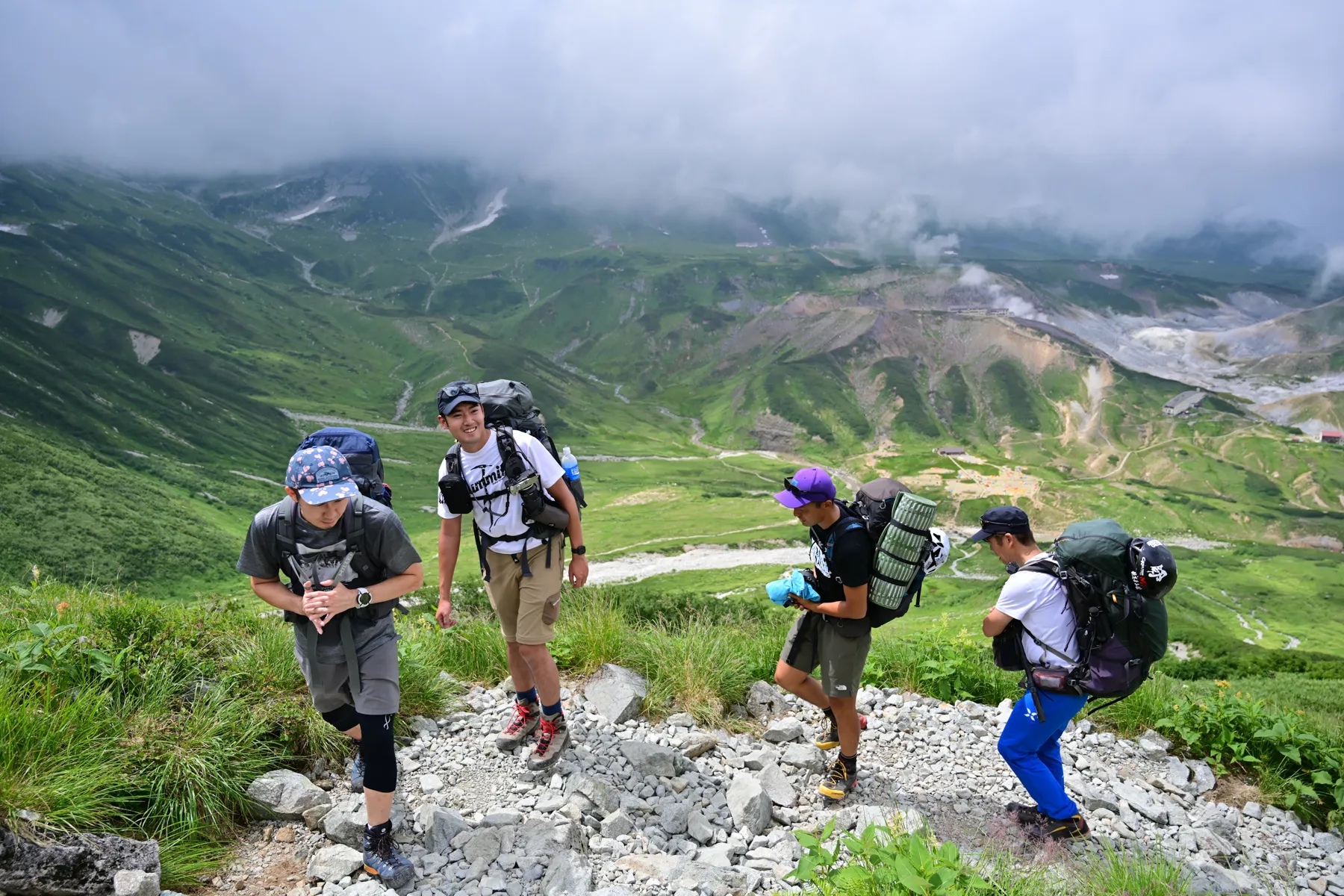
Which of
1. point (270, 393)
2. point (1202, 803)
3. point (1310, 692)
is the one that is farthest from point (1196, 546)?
point (270, 393)

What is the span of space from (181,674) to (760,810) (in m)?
4.84

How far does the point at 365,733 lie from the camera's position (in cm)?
462

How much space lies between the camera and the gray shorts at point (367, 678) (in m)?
4.66

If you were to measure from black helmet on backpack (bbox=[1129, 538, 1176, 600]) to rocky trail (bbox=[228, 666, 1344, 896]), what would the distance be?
6.42ft

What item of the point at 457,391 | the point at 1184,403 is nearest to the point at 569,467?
the point at 457,391

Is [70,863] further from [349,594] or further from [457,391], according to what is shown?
[457,391]

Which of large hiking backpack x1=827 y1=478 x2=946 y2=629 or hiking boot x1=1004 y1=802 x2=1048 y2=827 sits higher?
large hiking backpack x1=827 y1=478 x2=946 y2=629

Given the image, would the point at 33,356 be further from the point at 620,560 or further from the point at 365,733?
the point at 365,733

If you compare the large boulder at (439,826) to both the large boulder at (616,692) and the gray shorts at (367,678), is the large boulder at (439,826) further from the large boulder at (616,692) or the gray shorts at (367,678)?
the large boulder at (616,692)

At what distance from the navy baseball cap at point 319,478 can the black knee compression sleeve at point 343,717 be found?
1.90m

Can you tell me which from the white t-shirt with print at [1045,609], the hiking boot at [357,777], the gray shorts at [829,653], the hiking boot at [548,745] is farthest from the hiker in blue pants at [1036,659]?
the hiking boot at [357,777]

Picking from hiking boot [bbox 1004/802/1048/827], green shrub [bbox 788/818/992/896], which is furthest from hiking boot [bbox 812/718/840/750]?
green shrub [bbox 788/818/992/896]

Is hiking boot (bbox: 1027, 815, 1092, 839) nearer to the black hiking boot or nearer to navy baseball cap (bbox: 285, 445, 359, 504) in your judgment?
the black hiking boot

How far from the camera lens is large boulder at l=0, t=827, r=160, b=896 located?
366 centimetres
